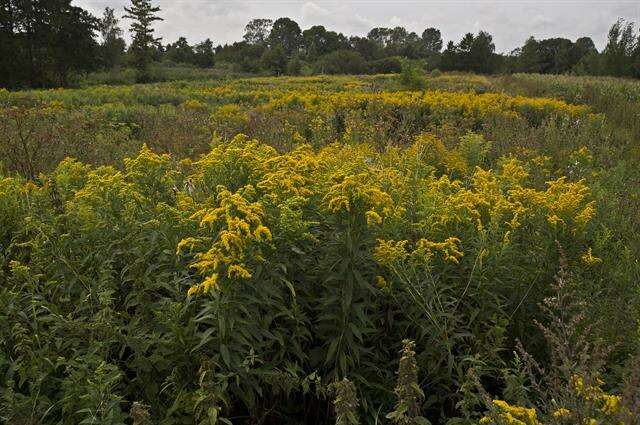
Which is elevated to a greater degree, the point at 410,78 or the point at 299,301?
the point at 410,78

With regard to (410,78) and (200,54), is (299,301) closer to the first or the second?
(410,78)

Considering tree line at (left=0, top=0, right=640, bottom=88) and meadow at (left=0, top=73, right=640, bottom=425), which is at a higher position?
tree line at (left=0, top=0, right=640, bottom=88)

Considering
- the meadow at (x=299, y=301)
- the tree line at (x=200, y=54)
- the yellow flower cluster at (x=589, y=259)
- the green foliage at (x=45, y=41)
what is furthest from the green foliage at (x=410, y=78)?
the green foliage at (x=45, y=41)

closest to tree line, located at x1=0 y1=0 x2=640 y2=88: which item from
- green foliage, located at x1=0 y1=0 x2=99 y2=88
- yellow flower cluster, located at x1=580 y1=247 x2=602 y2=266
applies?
green foliage, located at x1=0 y1=0 x2=99 y2=88

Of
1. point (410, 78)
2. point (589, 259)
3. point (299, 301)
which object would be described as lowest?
point (299, 301)

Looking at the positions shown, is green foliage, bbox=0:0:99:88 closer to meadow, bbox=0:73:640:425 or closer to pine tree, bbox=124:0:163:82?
pine tree, bbox=124:0:163:82

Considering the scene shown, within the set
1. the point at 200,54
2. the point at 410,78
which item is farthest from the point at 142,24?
the point at 410,78

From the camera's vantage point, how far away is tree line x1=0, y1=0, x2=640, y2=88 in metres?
36.1

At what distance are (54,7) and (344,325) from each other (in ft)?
142

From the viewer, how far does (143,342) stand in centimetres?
277

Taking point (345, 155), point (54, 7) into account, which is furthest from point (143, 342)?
point (54, 7)

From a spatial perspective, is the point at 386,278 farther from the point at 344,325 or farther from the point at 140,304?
the point at 140,304

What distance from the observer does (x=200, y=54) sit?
6669cm

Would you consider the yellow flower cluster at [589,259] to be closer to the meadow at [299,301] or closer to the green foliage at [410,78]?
the meadow at [299,301]
